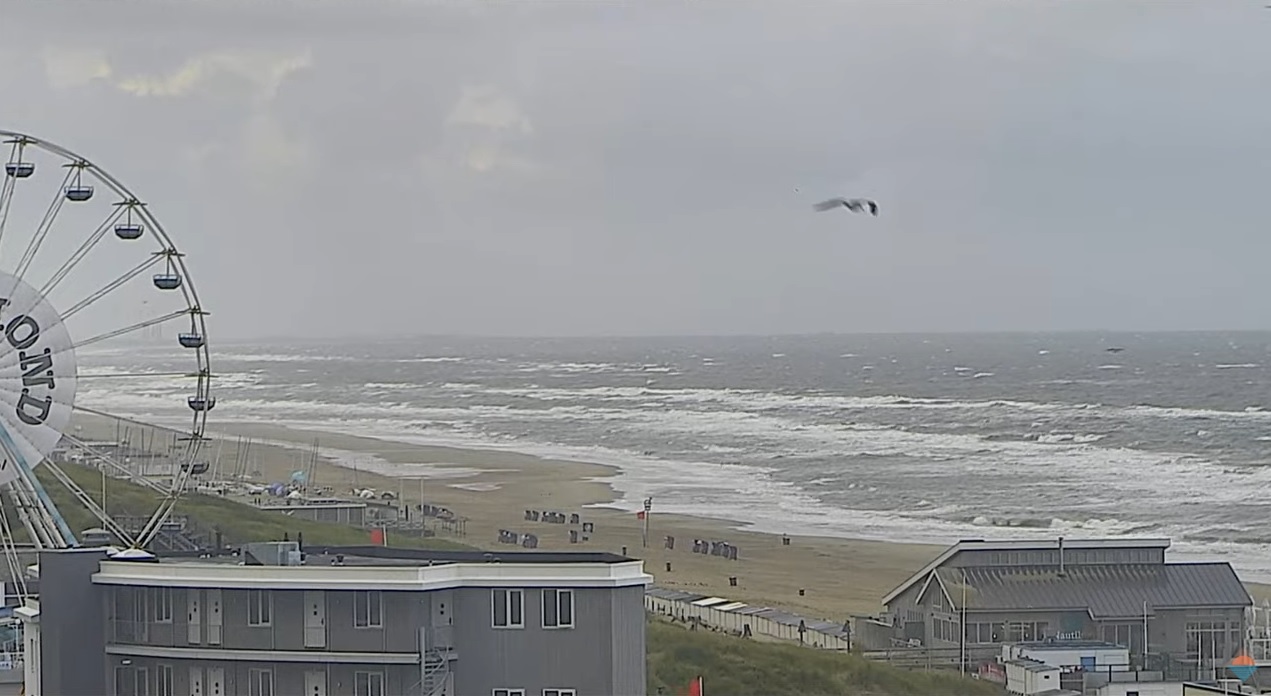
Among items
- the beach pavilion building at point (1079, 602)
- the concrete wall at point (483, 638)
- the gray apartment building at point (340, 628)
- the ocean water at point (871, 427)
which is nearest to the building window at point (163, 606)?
the gray apartment building at point (340, 628)

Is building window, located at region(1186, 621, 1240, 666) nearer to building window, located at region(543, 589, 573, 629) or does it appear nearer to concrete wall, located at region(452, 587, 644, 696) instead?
concrete wall, located at region(452, 587, 644, 696)

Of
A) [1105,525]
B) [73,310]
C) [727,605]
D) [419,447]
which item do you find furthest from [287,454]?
[73,310]

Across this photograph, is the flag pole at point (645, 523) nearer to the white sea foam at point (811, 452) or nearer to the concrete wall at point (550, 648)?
the white sea foam at point (811, 452)

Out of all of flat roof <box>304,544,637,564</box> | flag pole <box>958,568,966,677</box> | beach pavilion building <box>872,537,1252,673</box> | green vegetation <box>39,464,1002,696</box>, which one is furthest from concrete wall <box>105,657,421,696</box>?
beach pavilion building <box>872,537,1252,673</box>

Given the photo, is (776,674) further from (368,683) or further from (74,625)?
(74,625)

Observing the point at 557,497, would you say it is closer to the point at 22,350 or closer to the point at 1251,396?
the point at 22,350

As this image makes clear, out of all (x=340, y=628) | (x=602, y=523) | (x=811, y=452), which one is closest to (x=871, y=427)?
(x=811, y=452)
